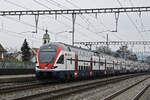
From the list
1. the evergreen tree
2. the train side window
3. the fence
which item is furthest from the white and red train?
the evergreen tree

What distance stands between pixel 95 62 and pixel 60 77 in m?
11.0

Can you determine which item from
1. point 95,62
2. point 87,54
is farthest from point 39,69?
point 95,62

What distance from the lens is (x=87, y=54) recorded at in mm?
30250

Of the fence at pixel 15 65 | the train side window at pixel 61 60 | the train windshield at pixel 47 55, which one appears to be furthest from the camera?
the fence at pixel 15 65

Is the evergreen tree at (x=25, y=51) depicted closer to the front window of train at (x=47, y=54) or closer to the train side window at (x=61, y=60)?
the front window of train at (x=47, y=54)

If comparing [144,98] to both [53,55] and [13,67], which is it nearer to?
[53,55]

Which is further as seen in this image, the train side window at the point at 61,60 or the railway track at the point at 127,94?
the train side window at the point at 61,60

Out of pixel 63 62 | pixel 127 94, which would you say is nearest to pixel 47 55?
pixel 63 62

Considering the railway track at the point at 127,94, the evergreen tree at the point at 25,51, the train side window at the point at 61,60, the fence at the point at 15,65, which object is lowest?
the railway track at the point at 127,94

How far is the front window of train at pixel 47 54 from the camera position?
22.4 m

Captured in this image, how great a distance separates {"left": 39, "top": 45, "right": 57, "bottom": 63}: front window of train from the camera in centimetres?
2244

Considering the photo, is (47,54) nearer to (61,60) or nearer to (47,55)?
(47,55)

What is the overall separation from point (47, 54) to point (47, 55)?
10cm

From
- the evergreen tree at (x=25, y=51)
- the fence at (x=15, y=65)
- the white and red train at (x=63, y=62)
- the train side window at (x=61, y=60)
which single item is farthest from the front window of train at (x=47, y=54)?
the evergreen tree at (x=25, y=51)
